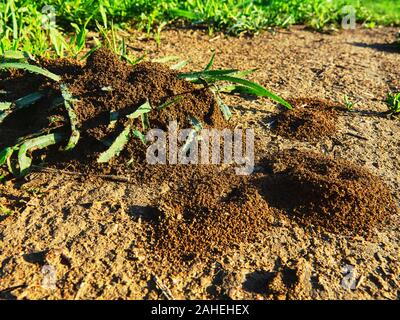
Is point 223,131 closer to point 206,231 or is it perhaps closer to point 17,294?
point 206,231

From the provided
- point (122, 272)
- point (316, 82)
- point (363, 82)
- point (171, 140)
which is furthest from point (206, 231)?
point (363, 82)

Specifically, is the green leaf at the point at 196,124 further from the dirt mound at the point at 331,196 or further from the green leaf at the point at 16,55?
the green leaf at the point at 16,55

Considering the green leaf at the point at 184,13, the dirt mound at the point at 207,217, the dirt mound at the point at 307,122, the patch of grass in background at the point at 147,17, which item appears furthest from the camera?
the green leaf at the point at 184,13

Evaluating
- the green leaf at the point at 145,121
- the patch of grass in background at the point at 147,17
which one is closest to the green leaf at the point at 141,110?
the green leaf at the point at 145,121

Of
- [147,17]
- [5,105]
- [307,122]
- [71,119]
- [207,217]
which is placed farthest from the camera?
[147,17]

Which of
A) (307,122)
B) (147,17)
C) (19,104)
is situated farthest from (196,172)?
(147,17)

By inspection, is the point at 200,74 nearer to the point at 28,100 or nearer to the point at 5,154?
the point at 28,100

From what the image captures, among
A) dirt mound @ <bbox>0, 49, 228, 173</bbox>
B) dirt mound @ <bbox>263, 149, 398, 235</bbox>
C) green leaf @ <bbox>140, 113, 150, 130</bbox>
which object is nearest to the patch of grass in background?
dirt mound @ <bbox>0, 49, 228, 173</bbox>
